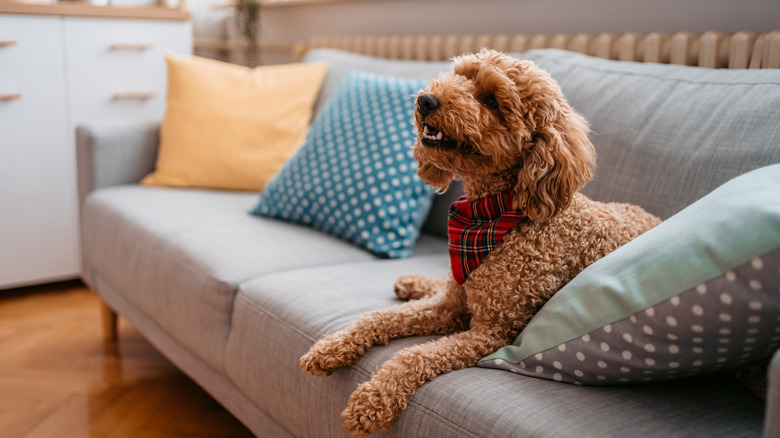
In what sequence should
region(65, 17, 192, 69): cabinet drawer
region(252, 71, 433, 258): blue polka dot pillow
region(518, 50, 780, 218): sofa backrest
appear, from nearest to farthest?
region(518, 50, 780, 218): sofa backrest < region(252, 71, 433, 258): blue polka dot pillow < region(65, 17, 192, 69): cabinet drawer

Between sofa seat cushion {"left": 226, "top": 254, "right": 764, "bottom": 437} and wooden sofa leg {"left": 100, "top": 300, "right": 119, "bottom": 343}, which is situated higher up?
sofa seat cushion {"left": 226, "top": 254, "right": 764, "bottom": 437}

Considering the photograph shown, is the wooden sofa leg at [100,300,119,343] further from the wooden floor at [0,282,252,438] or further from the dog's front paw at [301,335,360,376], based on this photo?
the dog's front paw at [301,335,360,376]

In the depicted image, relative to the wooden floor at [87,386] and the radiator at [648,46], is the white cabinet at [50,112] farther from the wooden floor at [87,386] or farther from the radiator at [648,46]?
the radiator at [648,46]

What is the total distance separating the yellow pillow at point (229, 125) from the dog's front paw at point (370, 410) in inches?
55.3

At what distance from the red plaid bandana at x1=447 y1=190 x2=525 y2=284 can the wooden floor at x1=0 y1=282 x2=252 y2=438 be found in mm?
930

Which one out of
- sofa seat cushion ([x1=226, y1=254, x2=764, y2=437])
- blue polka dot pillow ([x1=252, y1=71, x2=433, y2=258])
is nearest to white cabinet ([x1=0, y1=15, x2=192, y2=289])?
blue polka dot pillow ([x1=252, y1=71, x2=433, y2=258])

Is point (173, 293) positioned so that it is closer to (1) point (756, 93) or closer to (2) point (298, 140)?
(2) point (298, 140)

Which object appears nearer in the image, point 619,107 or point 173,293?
point 619,107

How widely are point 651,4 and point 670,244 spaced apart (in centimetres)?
133

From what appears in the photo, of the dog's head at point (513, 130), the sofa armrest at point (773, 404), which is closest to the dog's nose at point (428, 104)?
the dog's head at point (513, 130)

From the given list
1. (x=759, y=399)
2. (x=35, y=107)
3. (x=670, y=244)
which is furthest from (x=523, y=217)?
(x=35, y=107)

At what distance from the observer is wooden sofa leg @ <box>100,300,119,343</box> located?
227 cm

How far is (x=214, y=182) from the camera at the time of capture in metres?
2.27

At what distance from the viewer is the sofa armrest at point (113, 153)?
2266 mm
